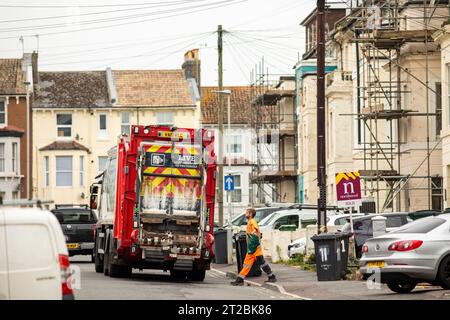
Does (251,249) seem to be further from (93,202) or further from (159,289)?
(93,202)

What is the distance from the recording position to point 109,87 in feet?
274

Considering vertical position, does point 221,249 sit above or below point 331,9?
below

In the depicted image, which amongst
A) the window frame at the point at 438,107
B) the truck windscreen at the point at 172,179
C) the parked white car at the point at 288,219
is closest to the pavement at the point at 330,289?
the truck windscreen at the point at 172,179

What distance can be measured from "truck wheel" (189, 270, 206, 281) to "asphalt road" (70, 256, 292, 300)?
0.16 metres

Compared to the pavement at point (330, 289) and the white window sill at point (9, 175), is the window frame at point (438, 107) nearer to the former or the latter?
the pavement at point (330, 289)

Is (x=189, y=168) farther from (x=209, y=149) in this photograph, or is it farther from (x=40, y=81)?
(x=40, y=81)

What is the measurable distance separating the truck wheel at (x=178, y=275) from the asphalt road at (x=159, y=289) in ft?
0.74

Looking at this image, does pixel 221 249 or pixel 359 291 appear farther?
pixel 221 249

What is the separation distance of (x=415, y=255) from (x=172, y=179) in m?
8.05

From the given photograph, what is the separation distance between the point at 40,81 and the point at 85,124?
14.5 feet

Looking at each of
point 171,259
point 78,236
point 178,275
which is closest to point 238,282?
point 171,259

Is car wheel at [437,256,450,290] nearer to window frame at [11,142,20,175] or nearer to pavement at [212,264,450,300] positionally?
pavement at [212,264,450,300]

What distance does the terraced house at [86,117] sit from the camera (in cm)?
8094

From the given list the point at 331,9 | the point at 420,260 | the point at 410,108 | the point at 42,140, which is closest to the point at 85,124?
the point at 42,140
